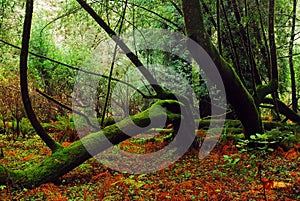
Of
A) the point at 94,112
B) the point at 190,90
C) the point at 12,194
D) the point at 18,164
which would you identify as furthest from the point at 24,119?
the point at 12,194

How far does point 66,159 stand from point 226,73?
120 inches

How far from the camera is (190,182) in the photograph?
13.3 ft

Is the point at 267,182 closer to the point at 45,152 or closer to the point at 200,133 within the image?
the point at 200,133

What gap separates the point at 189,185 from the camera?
12.8ft

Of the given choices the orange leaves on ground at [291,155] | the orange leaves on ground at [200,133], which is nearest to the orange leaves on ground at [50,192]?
the orange leaves on ground at [200,133]

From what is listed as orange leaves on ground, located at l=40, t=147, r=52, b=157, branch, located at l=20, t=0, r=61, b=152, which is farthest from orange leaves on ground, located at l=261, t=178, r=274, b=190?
orange leaves on ground, located at l=40, t=147, r=52, b=157

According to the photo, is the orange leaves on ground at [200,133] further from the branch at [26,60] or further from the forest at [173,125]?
the branch at [26,60]

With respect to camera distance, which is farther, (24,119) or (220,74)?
(24,119)

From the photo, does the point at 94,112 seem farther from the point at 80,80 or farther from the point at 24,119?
the point at 24,119

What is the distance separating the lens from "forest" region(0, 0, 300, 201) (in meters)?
3.94

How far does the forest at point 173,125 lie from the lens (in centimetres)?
394

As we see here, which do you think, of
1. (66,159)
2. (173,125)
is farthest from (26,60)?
(173,125)

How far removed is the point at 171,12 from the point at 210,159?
4.62 meters

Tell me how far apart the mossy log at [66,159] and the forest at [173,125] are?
0.02 m
